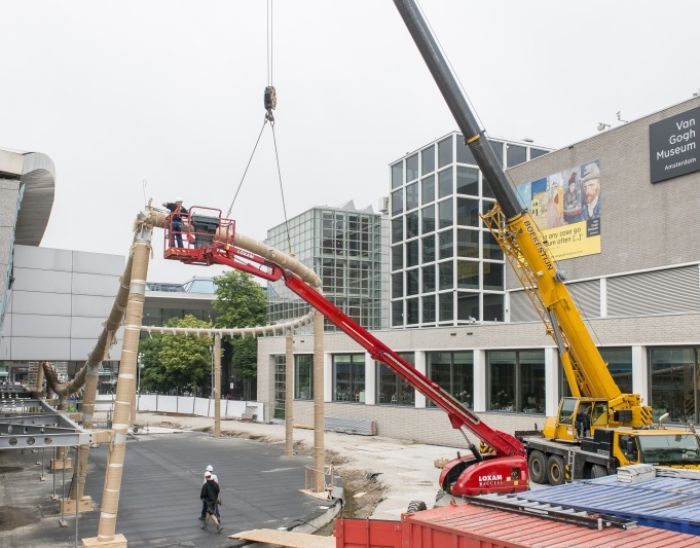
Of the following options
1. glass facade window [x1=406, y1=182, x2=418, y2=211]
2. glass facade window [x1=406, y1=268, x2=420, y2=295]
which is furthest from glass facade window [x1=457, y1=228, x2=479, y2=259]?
glass facade window [x1=406, y1=182, x2=418, y2=211]

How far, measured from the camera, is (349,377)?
46.7 m

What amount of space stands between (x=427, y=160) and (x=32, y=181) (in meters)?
37.4

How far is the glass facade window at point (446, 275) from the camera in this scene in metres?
50.1

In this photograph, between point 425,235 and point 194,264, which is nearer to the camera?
point 194,264

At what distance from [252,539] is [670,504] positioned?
10391 millimetres

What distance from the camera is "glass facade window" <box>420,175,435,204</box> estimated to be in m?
51.8

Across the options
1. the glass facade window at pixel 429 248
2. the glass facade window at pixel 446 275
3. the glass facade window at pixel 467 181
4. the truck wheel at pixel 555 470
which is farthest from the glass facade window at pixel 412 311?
the truck wheel at pixel 555 470

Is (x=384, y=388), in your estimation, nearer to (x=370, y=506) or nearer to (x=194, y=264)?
(x=370, y=506)

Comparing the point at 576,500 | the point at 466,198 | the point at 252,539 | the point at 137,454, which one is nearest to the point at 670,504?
the point at 576,500

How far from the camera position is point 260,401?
180 ft

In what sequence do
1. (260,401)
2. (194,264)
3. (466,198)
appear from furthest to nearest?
(260,401) → (466,198) → (194,264)

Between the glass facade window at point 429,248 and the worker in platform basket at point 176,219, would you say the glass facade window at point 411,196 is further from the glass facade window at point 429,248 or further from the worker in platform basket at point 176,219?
the worker in platform basket at point 176,219

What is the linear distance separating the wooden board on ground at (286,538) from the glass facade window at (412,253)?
3730cm

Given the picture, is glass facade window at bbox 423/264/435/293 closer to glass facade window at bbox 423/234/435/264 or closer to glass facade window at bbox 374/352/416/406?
glass facade window at bbox 423/234/435/264
